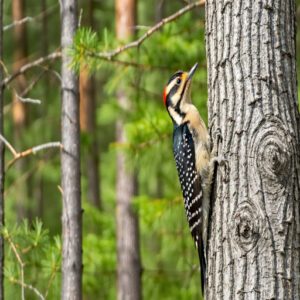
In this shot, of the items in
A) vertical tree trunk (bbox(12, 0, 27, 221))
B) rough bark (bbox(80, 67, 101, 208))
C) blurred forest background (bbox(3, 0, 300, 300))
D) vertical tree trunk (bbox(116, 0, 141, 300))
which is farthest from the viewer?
vertical tree trunk (bbox(12, 0, 27, 221))

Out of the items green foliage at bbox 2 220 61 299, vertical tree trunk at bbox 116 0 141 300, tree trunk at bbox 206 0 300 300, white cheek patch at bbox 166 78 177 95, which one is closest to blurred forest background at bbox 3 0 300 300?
green foliage at bbox 2 220 61 299

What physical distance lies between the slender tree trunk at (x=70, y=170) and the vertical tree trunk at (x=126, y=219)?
353 cm

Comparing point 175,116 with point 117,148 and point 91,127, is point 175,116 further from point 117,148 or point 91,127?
point 91,127

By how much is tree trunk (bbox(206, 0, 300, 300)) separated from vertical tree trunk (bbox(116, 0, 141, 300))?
5.42 metres

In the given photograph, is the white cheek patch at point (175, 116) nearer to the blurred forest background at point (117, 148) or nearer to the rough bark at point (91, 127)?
the blurred forest background at point (117, 148)

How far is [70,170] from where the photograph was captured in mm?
6488

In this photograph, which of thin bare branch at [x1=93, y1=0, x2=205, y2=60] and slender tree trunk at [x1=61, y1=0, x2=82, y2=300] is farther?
thin bare branch at [x1=93, y1=0, x2=205, y2=60]

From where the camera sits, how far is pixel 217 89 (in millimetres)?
4910

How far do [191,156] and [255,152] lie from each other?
3.96 feet

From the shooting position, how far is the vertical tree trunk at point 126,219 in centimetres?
1036

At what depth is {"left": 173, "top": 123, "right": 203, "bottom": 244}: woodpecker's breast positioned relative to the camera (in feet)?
18.0

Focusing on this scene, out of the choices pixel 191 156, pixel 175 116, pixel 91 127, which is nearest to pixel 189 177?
pixel 191 156

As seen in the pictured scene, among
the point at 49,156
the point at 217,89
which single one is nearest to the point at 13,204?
the point at 49,156

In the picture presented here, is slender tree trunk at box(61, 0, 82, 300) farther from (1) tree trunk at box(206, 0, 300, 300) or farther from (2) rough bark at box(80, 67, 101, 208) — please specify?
(2) rough bark at box(80, 67, 101, 208)
